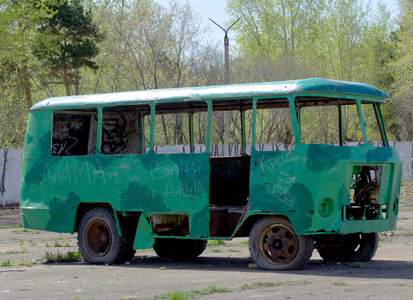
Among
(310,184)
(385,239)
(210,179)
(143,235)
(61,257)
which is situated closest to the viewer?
(310,184)

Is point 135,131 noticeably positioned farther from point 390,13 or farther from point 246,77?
point 390,13

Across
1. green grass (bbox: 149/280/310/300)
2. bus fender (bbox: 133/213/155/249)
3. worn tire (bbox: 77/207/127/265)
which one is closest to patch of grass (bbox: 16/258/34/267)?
worn tire (bbox: 77/207/127/265)

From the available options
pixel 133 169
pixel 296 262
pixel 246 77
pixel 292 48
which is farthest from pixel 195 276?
pixel 292 48

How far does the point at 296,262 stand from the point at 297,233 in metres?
0.47

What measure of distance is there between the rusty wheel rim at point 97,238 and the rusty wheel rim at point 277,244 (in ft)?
10.0

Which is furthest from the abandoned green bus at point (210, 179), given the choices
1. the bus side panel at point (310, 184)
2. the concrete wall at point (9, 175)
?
the concrete wall at point (9, 175)

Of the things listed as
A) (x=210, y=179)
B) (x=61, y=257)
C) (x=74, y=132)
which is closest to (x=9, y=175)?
(x=74, y=132)

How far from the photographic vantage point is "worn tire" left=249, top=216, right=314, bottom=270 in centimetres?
1015

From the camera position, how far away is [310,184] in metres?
9.85

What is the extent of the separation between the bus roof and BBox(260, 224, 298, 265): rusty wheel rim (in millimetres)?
1997

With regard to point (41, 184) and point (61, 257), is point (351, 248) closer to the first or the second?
point (61, 257)

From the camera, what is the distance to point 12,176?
2930cm

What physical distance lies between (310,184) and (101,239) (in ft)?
13.6

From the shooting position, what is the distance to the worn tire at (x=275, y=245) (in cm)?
1015
